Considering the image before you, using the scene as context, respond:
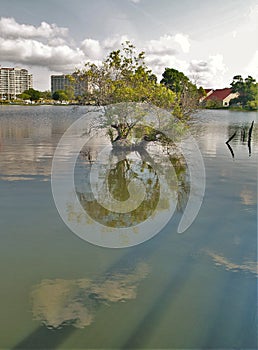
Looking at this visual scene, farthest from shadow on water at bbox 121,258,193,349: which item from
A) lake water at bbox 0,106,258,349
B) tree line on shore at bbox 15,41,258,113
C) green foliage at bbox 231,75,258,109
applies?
green foliage at bbox 231,75,258,109

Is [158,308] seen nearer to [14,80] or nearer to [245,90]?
[245,90]

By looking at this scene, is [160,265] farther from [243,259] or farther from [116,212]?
[116,212]

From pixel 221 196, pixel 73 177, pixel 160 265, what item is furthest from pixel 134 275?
pixel 73 177

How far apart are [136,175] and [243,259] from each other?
5.54 metres

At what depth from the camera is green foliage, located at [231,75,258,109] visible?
6019 centimetres

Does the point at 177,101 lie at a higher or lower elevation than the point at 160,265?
higher

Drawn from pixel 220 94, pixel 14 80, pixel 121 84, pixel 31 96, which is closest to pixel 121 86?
pixel 121 84

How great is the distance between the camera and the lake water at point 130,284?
12.0 ft

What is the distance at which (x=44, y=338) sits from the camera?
3.57 metres

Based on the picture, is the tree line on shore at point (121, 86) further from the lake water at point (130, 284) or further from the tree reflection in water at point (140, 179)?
the lake water at point (130, 284)

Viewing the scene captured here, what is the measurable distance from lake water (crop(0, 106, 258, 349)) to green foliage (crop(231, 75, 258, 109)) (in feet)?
185

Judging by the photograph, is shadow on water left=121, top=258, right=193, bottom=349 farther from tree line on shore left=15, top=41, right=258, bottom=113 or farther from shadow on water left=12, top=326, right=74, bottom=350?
tree line on shore left=15, top=41, right=258, bottom=113

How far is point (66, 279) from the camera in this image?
462 centimetres

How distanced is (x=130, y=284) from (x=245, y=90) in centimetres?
6273
